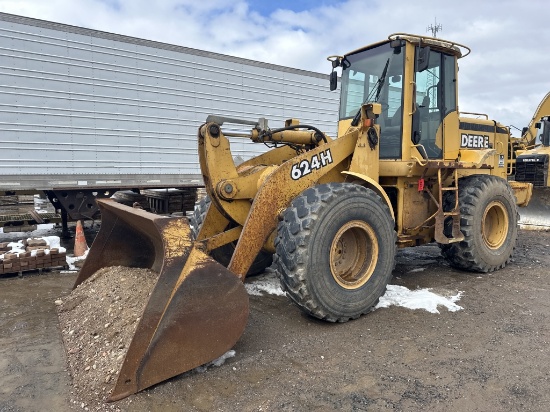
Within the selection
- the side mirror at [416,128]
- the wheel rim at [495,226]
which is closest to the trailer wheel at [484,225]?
the wheel rim at [495,226]

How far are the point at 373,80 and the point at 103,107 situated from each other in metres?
4.62

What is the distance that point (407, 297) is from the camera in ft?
15.7

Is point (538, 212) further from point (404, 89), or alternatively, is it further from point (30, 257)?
point (30, 257)

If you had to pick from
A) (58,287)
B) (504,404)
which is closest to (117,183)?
(58,287)

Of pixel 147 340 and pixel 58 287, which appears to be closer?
pixel 147 340

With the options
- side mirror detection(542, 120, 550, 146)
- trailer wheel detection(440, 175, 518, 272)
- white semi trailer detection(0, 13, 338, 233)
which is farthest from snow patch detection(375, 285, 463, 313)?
side mirror detection(542, 120, 550, 146)

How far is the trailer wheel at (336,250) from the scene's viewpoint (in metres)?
3.80

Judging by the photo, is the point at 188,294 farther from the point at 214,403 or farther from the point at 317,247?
the point at 317,247

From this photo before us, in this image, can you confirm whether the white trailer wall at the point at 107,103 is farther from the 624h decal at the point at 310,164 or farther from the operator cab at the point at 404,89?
the 624h decal at the point at 310,164

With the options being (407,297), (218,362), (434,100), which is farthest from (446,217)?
(218,362)

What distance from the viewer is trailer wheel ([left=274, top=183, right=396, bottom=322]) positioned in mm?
3805

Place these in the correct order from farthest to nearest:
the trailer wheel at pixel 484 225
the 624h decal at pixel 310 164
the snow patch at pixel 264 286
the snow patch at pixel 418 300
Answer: the trailer wheel at pixel 484 225
the snow patch at pixel 264 286
the snow patch at pixel 418 300
the 624h decal at pixel 310 164

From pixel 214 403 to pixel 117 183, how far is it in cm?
577

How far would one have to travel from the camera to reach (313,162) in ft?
14.3
